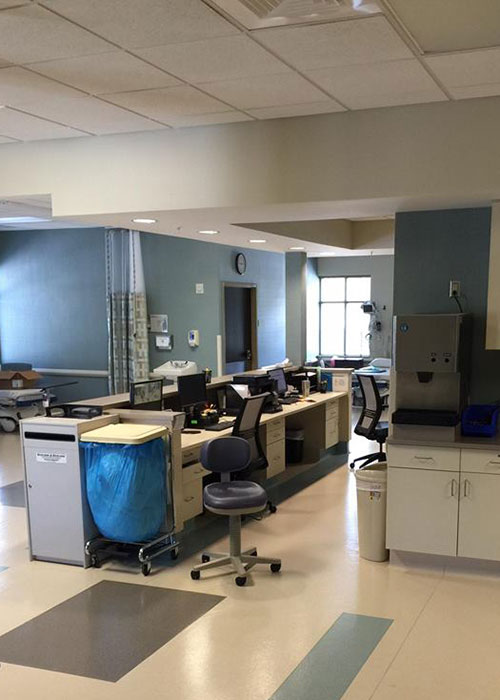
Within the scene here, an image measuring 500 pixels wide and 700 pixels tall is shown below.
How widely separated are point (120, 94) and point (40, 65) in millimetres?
545

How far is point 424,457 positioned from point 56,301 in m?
6.96

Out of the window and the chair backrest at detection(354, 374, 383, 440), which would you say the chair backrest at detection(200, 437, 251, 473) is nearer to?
the chair backrest at detection(354, 374, 383, 440)

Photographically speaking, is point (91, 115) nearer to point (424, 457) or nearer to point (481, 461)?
point (424, 457)

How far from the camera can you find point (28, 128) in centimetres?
432

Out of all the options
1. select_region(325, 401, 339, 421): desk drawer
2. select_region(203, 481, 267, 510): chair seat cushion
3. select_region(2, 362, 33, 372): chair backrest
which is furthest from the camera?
select_region(2, 362, 33, 372): chair backrest

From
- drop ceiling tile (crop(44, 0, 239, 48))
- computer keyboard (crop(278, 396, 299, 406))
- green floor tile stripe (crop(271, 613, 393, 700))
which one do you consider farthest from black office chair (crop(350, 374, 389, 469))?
drop ceiling tile (crop(44, 0, 239, 48))

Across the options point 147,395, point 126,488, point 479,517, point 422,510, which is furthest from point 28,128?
point 479,517

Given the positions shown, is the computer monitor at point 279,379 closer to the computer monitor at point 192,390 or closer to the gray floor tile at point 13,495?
the computer monitor at point 192,390

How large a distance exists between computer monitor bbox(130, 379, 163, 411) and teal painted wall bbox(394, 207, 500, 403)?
187 cm

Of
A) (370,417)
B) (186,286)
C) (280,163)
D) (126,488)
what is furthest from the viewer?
(186,286)

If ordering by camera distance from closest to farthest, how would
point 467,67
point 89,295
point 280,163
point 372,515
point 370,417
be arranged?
1. point 467,67
2. point 280,163
3. point 372,515
4. point 370,417
5. point 89,295

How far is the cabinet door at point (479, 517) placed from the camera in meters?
3.96

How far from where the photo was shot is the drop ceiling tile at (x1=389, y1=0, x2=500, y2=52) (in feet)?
7.95

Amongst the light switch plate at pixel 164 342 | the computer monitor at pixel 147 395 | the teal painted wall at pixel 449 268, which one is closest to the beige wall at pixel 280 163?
the teal painted wall at pixel 449 268
